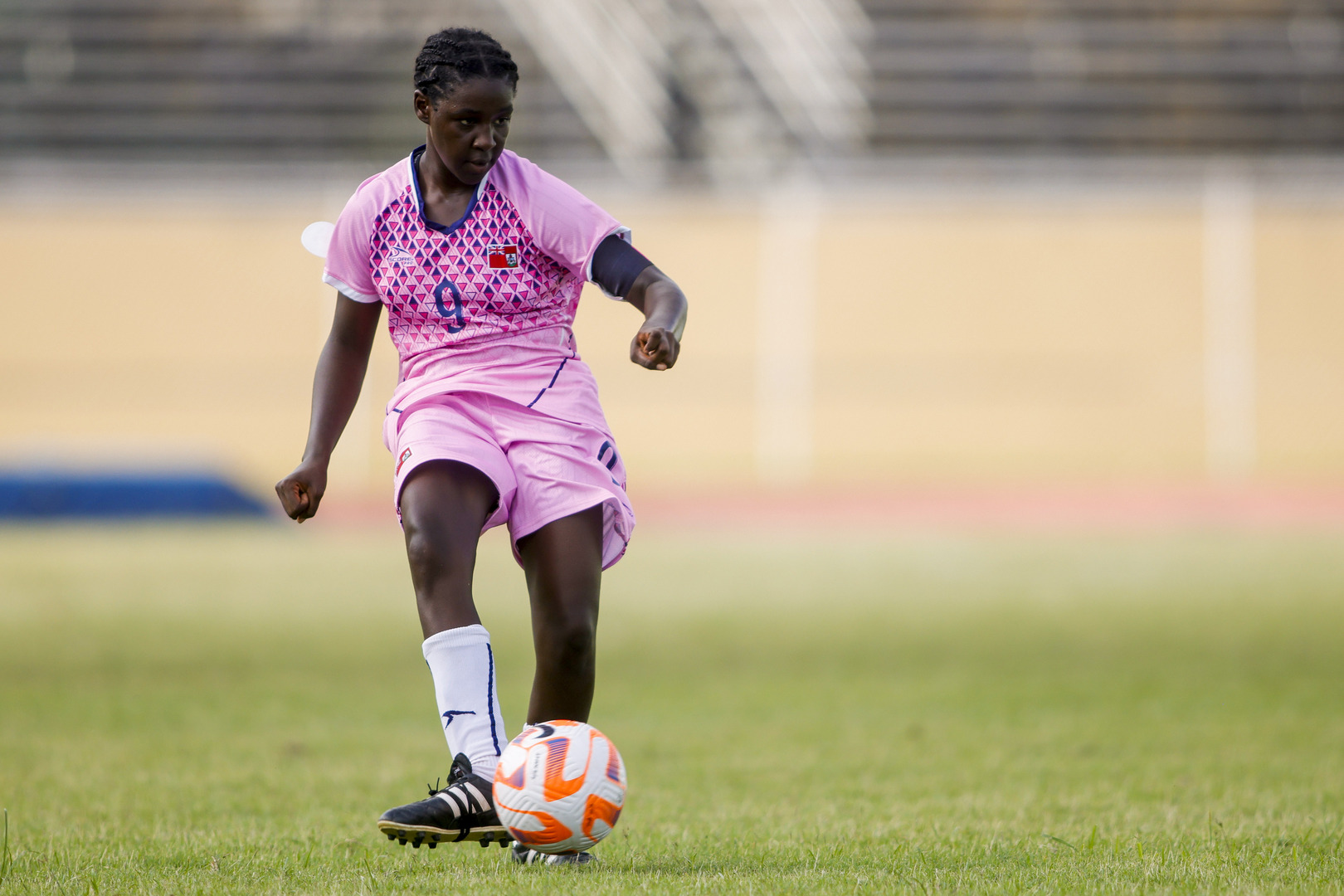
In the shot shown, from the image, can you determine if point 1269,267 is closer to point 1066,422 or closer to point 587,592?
point 1066,422

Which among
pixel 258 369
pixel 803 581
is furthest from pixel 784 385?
pixel 803 581

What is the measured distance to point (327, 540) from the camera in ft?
50.6

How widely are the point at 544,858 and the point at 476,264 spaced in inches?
53.3

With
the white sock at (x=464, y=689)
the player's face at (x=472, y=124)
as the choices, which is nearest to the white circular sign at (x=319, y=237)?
the player's face at (x=472, y=124)

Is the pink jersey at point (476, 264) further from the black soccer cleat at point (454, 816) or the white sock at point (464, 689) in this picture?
the black soccer cleat at point (454, 816)

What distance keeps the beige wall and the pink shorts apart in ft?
58.9

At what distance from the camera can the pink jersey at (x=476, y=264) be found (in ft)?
11.8

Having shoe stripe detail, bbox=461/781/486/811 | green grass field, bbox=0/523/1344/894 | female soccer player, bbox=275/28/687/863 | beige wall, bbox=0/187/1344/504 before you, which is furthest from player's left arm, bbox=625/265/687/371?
beige wall, bbox=0/187/1344/504

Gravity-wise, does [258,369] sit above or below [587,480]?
above

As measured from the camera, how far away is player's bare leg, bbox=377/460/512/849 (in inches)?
134

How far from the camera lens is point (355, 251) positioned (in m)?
3.68

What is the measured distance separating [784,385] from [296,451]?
6916mm

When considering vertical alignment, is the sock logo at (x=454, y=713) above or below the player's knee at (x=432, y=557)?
below

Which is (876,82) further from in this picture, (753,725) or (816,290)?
(753,725)
